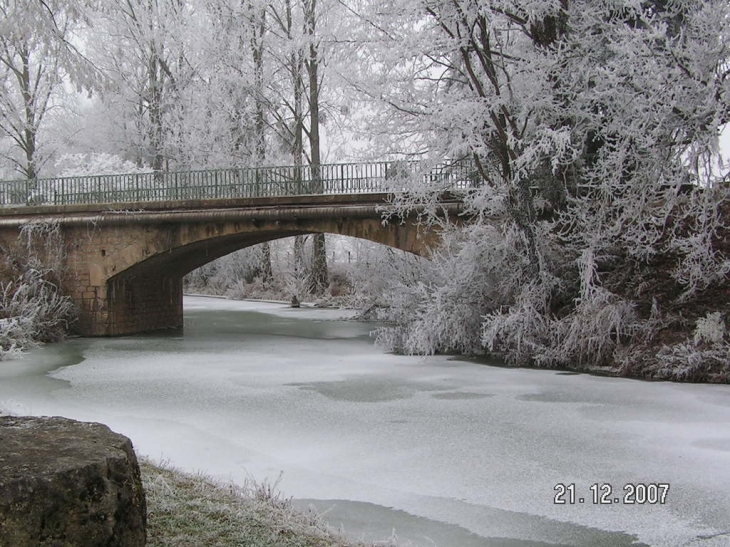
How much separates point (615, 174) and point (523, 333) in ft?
9.92

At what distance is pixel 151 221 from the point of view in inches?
795

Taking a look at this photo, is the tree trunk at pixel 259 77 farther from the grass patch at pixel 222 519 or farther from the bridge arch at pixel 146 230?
the grass patch at pixel 222 519

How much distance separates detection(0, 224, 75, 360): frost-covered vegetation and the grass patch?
13.3m

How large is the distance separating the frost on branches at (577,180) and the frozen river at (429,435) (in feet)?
3.24

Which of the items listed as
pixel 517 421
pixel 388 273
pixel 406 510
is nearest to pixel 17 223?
pixel 388 273

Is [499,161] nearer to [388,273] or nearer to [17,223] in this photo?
[388,273]

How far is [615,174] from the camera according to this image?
1370cm

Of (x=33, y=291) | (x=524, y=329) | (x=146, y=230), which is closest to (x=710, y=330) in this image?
(x=524, y=329)

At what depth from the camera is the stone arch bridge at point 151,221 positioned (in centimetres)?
1912

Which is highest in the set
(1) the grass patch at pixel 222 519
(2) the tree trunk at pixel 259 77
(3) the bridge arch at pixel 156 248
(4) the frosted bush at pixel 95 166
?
(2) the tree trunk at pixel 259 77

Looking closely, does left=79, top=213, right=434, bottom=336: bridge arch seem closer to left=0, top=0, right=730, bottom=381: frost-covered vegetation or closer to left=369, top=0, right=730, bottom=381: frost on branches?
left=0, top=0, right=730, bottom=381: frost-covered vegetation

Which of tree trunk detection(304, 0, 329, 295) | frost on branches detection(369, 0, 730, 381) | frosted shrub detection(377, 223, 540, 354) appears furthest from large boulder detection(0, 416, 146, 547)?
tree trunk detection(304, 0, 329, 295)

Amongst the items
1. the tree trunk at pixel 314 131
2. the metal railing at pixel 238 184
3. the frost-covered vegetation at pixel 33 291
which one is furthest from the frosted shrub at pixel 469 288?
the tree trunk at pixel 314 131

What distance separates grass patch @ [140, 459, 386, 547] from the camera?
4387 mm
